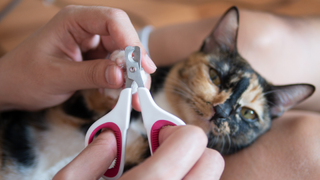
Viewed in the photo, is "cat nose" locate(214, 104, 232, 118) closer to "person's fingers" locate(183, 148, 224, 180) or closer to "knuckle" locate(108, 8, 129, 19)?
"person's fingers" locate(183, 148, 224, 180)

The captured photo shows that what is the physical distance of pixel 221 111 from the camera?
0.74 m

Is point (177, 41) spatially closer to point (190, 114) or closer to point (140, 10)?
point (190, 114)

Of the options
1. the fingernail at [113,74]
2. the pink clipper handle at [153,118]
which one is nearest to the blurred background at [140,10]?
the fingernail at [113,74]

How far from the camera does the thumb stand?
0.56 meters

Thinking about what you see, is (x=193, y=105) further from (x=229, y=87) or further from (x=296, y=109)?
(x=296, y=109)

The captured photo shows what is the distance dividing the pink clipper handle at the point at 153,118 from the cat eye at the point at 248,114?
472 mm

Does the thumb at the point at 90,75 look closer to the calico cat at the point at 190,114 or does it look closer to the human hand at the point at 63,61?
the human hand at the point at 63,61

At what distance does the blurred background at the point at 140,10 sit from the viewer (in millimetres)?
1331

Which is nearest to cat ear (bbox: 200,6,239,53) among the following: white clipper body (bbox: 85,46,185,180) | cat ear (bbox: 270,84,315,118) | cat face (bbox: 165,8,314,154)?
cat face (bbox: 165,8,314,154)

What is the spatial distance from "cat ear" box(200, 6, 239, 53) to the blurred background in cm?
82

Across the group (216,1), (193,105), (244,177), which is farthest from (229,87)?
(216,1)

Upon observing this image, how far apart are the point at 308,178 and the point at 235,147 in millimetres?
252

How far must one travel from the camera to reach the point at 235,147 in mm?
844

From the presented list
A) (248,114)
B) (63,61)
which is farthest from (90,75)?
(248,114)
